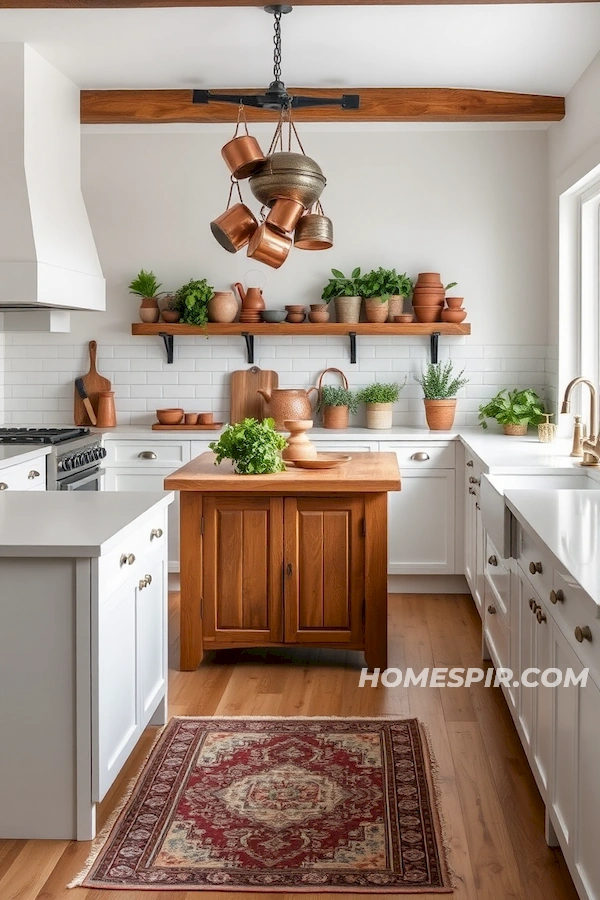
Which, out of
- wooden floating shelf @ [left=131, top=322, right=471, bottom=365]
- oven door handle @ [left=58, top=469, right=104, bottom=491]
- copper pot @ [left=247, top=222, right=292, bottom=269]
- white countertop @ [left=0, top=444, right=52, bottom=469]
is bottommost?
oven door handle @ [left=58, top=469, right=104, bottom=491]

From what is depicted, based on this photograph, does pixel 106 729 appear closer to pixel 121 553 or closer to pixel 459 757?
pixel 121 553

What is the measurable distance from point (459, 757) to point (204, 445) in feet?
9.90

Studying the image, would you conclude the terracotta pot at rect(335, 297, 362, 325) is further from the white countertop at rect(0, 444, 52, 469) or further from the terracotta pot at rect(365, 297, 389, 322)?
the white countertop at rect(0, 444, 52, 469)

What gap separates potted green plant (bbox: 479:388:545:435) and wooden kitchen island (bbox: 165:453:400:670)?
1800 mm

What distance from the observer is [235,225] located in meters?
3.68

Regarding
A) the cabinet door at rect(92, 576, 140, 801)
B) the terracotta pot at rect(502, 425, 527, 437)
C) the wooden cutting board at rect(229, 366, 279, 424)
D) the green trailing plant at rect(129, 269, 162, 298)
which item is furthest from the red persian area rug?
the green trailing plant at rect(129, 269, 162, 298)

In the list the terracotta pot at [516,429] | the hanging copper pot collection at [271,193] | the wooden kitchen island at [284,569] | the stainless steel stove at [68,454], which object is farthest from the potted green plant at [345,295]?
the hanging copper pot collection at [271,193]

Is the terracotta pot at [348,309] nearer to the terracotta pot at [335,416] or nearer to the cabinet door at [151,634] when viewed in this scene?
the terracotta pot at [335,416]

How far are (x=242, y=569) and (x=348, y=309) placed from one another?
92.6 inches

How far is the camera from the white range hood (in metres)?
5.04

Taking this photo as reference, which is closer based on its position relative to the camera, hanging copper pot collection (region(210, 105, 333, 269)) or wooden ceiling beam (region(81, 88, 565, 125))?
hanging copper pot collection (region(210, 105, 333, 269))

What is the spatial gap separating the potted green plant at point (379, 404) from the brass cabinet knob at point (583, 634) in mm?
4064

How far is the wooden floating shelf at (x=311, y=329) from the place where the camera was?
6168mm

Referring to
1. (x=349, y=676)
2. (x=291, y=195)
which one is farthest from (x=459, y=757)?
(x=291, y=195)
